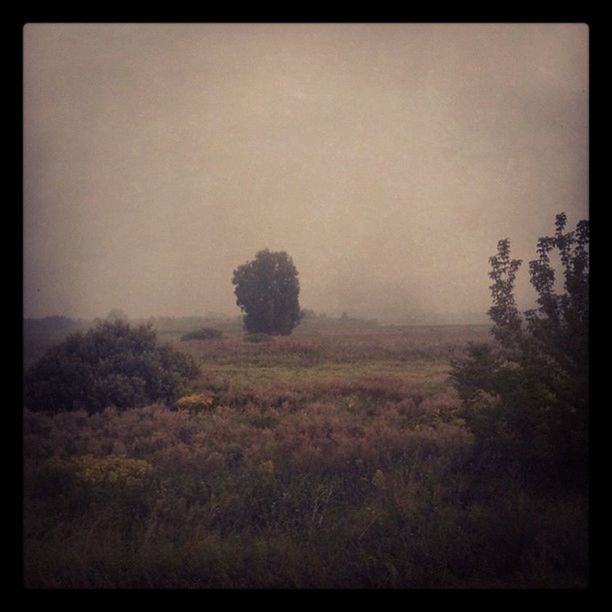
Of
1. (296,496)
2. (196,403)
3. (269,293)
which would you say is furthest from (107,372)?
(296,496)

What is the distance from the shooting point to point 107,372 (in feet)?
24.3

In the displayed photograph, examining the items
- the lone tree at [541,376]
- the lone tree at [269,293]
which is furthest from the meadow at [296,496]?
the lone tree at [269,293]

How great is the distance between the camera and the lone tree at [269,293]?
270 inches

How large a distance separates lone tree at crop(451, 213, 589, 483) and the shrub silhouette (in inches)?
211

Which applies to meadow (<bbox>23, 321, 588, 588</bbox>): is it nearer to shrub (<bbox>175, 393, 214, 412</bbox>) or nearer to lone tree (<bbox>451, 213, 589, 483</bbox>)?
shrub (<bbox>175, 393, 214, 412</bbox>)

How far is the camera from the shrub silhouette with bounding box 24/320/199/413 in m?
6.78

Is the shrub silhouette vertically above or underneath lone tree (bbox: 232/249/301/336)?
underneath

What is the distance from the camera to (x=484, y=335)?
24.1ft

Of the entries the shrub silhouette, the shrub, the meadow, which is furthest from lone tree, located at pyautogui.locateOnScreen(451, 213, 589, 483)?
the shrub silhouette

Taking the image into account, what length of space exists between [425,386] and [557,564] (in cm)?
316

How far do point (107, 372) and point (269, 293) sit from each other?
337 centimetres

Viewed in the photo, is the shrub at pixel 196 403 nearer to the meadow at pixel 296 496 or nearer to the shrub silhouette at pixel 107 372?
the meadow at pixel 296 496

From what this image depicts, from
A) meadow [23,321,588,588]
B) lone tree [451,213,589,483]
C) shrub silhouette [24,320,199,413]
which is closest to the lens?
meadow [23,321,588,588]
